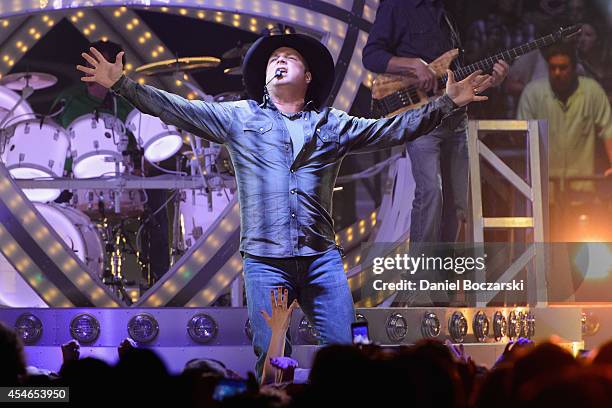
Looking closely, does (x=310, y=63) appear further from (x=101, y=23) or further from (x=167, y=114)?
(x=101, y=23)

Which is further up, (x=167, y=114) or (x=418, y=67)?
(x=418, y=67)

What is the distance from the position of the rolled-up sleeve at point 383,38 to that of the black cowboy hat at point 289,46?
2293 mm

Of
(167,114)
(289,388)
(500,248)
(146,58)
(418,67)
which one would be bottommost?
(289,388)

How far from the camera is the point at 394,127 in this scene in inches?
243

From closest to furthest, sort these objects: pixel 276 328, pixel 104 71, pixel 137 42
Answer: pixel 276 328, pixel 104 71, pixel 137 42

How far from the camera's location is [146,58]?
12234mm

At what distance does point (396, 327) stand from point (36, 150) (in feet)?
14.8

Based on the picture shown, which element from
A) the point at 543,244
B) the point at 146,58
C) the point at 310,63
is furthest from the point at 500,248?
the point at 146,58

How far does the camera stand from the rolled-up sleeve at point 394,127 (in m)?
6.15

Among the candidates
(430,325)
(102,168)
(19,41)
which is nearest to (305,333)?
(430,325)

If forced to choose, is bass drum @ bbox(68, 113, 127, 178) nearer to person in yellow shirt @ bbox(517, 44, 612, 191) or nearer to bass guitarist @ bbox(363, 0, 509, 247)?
bass guitarist @ bbox(363, 0, 509, 247)

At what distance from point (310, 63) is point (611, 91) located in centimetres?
718

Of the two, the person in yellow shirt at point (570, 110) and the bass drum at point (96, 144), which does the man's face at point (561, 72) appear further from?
the bass drum at point (96, 144)

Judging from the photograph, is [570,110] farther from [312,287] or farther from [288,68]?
[312,287]
